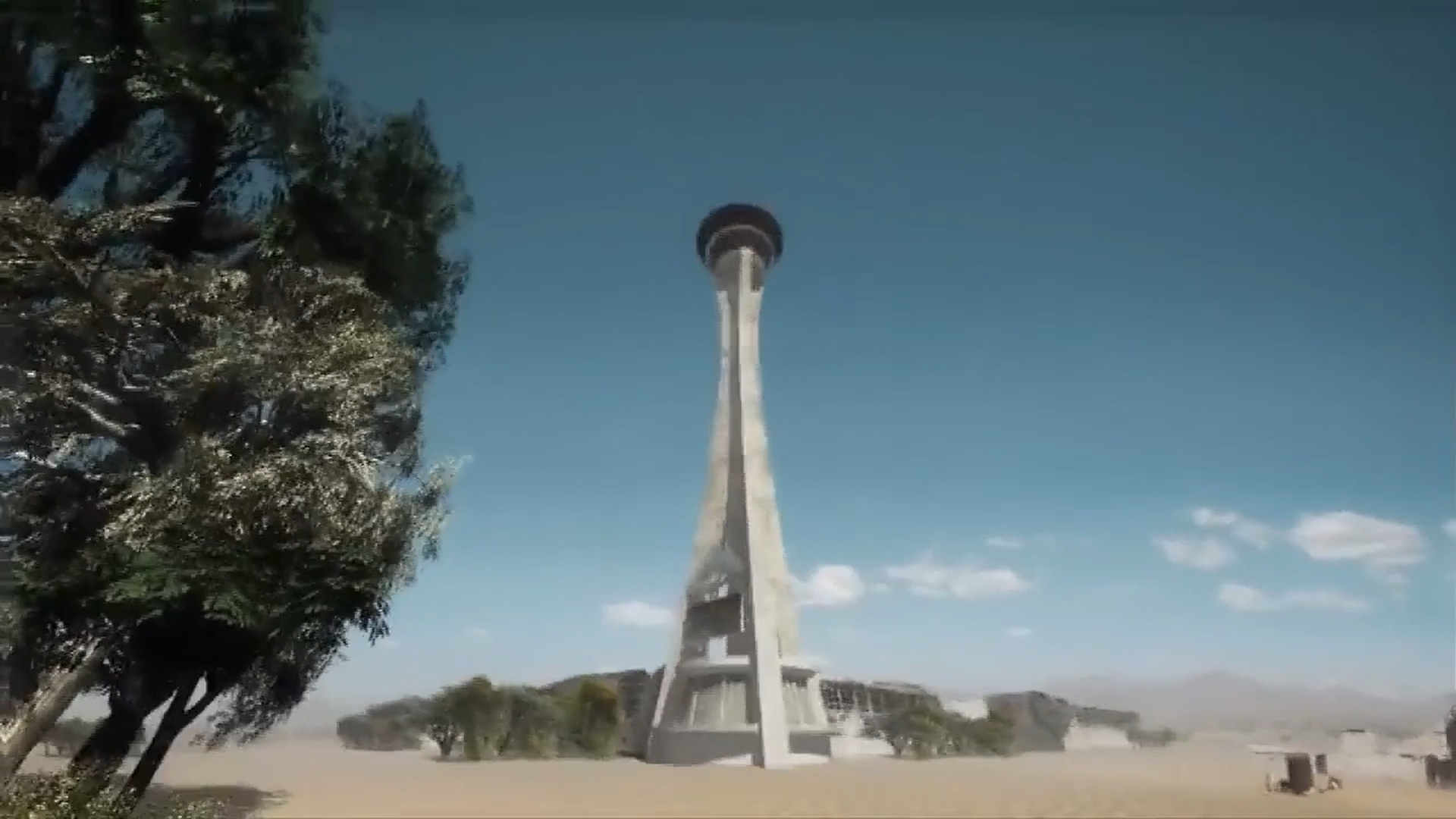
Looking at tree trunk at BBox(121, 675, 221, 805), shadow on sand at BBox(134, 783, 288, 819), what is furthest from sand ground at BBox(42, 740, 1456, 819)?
tree trunk at BBox(121, 675, 221, 805)

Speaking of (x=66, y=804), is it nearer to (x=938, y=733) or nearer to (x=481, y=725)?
(x=481, y=725)

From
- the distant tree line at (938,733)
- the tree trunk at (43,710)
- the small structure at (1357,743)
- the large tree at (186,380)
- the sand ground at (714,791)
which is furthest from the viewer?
the distant tree line at (938,733)

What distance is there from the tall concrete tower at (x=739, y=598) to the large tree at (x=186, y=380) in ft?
22.2

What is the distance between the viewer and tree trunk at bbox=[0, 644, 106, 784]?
202 inches

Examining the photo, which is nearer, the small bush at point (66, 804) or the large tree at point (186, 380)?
the small bush at point (66, 804)


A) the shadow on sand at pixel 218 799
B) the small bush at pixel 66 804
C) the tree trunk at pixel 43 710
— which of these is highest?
the tree trunk at pixel 43 710

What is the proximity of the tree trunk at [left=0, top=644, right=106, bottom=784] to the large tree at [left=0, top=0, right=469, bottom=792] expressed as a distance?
0.06 ft

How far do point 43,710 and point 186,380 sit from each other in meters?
2.17

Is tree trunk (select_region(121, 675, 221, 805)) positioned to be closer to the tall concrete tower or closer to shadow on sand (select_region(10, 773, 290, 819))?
shadow on sand (select_region(10, 773, 290, 819))

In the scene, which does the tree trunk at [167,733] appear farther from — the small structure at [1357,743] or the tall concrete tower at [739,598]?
the small structure at [1357,743]

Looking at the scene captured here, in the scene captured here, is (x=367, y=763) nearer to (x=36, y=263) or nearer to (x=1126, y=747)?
(x=36, y=263)

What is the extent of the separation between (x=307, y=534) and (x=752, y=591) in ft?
26.8

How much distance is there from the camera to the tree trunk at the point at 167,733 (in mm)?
5832

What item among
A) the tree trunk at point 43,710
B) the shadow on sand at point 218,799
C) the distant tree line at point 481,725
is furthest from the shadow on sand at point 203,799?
the distant tree line at point 481,725
